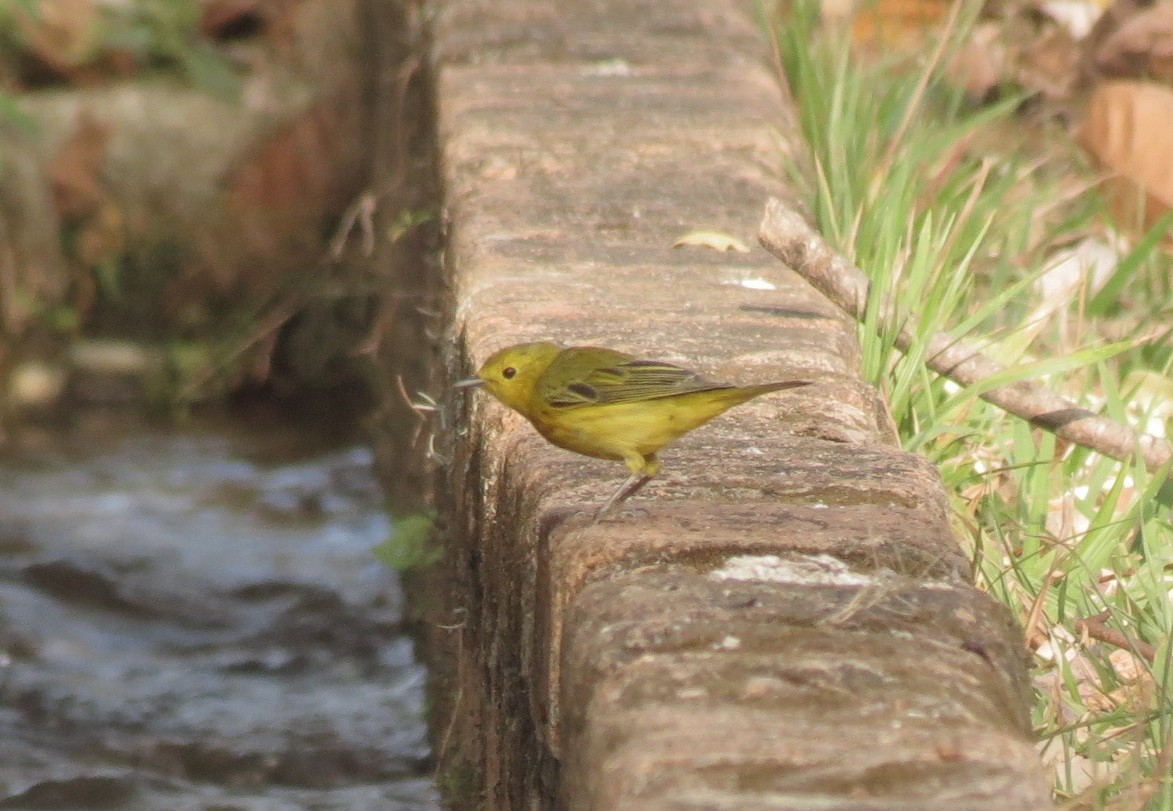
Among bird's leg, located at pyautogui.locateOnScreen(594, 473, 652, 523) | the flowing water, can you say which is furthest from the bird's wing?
the flowing water

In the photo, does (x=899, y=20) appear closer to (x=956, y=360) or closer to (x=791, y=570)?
(x=956, y=360)

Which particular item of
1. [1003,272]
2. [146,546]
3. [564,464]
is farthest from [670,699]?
[146,546]

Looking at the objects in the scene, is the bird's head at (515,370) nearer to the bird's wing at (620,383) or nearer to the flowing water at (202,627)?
the bird's wing at (620,383)

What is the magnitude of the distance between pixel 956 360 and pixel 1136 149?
5.96ft

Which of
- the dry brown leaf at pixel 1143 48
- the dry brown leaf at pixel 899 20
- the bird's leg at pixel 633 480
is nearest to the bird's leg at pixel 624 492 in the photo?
the bird's leg at pixel 633 480

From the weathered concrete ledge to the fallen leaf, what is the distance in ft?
0.08

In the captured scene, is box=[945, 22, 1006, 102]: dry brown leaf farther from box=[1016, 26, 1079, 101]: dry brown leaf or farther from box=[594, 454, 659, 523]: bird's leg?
box=[594, 454, 659, 523]: bird's leg

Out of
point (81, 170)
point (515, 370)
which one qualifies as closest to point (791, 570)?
point (515, 370)

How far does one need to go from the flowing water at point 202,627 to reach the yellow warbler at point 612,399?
5.92ft

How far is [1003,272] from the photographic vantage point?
3.90 metres

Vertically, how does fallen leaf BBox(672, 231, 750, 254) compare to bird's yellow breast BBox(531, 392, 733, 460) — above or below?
below

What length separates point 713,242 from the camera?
137 inches

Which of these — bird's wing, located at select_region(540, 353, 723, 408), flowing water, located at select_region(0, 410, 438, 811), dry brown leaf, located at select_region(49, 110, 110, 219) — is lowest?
flowing water, located at select_region(0, 410, 438, 811)

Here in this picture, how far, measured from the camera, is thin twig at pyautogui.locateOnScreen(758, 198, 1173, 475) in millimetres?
3033
